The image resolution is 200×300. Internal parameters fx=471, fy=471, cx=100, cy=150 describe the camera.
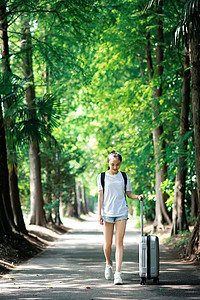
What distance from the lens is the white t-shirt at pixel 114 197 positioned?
752 centimetres

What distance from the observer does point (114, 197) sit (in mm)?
7531

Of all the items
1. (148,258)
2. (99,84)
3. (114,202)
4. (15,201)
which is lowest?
(15,201)

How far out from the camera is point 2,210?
41.4 ft

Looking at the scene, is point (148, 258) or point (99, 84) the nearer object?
point (148, 258)

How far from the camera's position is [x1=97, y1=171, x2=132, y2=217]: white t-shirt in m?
7.52

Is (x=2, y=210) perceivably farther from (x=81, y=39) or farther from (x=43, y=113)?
(x=81, y=39)

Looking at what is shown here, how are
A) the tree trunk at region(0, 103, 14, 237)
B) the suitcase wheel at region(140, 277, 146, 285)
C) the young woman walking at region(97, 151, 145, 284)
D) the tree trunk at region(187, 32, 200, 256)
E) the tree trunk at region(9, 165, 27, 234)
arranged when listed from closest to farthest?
the suitcase wheel at region(140, 277, 146, 285) → the young woman walking at region(97, 151, 145, 284) → the tree trunk at region(187, 32, 200, 256) → the tree trunk at region(0, 103, 14, 237) → the tree trunk at region(9, 165, 27, 234)


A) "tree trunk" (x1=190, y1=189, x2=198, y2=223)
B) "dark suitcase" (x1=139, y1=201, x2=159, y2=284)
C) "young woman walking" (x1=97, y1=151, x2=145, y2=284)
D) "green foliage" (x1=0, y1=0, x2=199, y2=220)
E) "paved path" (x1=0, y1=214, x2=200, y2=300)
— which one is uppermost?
"green foliage" (x1=0, y1=0, x2=199, y2=220)

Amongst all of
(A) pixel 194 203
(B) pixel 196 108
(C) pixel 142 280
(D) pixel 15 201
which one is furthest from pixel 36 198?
(C) pixel 142 280

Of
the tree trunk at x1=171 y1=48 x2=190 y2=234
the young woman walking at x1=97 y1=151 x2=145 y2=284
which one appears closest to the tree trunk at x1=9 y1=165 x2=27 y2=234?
the tree trunk at x1=171 y1=48 x2=190 y2=234

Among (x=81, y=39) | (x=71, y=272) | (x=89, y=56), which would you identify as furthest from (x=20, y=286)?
(x=89, y=56)

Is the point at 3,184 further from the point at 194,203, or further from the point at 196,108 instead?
the point at 194,203

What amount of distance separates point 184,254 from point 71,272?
3649 mm

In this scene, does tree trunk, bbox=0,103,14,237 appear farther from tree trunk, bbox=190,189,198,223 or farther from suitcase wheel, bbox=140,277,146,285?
tree trunk, bbox=190,189,198,223
